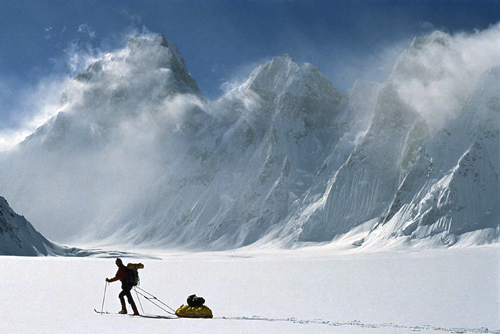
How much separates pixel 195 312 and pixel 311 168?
15150 cm

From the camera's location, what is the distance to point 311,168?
164250mm

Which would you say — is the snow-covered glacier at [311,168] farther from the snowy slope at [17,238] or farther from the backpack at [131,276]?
the backpack at [131,276]

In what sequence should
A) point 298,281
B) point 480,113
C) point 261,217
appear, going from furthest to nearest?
point 261,217 → point 480,113 → point 298,281

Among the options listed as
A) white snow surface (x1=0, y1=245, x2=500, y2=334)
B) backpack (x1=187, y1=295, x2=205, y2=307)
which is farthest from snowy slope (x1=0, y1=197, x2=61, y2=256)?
backpack (x1=187, y1=295, x2=205, y2=307)

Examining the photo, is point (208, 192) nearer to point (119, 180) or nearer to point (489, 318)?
point (119, 180)

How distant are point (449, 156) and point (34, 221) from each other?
519 ft

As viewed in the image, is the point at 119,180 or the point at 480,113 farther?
the point at 119,180

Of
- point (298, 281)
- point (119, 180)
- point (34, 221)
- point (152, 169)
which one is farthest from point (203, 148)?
point (298, 281)

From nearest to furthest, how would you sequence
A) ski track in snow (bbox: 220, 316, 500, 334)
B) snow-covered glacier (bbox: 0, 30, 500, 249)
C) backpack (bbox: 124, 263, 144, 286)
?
ski track in snow (bbox: 220, 316, 500, 334)
backpack (bbox: 124, 263, 144, 286)
snow-covered glacier (bbox: 0, 30, 500, 249)

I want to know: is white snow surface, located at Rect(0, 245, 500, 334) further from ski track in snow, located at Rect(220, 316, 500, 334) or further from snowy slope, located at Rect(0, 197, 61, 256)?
snowy slope, located at Rect(0, 197, 61, 256)

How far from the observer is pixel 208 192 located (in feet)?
560

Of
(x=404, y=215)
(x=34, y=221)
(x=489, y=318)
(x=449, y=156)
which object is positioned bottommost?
(x=489, y=318)

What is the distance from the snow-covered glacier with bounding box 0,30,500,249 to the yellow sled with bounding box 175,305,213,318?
302 feet

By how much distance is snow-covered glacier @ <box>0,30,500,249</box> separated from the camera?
358ft
